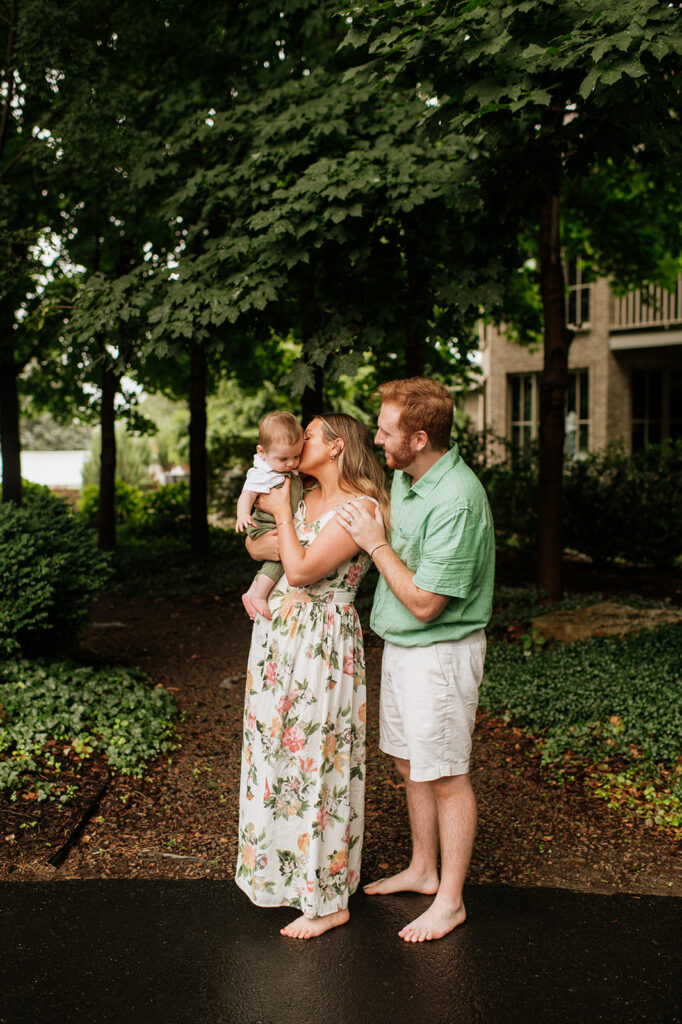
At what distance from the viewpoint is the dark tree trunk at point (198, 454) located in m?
11.5

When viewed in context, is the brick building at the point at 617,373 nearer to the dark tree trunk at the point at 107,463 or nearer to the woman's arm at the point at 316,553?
the dark tree trunk at the point at 107,463

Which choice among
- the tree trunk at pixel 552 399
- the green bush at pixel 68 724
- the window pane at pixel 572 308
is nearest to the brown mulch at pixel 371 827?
the green bush at pixel 68 724

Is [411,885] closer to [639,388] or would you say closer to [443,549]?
[443,549]

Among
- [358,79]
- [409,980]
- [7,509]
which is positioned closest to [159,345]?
[7,509]

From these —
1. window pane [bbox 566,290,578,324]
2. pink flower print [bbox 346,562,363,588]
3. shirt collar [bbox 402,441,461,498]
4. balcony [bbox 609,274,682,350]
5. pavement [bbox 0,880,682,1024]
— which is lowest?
pavement [bbox 0,880,682,1024]

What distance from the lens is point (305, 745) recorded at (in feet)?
10.5

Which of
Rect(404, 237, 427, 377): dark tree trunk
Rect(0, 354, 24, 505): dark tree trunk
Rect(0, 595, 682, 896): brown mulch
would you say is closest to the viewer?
Rect(0, 595, 682, 896): brown mulch

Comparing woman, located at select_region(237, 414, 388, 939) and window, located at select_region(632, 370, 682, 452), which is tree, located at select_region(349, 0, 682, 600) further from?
window, located at select_region(632, 370, 682, 452)

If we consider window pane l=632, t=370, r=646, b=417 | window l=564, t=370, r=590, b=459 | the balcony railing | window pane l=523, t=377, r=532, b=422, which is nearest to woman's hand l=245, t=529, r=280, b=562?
the balcony railing

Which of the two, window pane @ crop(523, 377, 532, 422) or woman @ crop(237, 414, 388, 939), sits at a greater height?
window pane @ crop(523, 377, 532, 422)

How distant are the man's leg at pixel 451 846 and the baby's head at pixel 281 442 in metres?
1.32

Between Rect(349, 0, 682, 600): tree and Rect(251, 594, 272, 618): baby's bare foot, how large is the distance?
2.75 meters

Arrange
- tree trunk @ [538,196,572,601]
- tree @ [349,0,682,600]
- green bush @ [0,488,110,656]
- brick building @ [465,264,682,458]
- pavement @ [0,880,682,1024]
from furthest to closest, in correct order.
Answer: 1. brick building @ [465,264,682,458]
2. tree trunk @ [538,196,572,601]
3. green bush @ [0,488,110,656]
4. tree @ [349,0,682,600]
5. pavement @ [0,880,682,1024]

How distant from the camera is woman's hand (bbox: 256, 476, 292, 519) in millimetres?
3258
